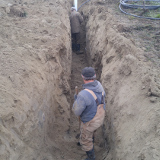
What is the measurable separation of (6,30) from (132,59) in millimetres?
2916

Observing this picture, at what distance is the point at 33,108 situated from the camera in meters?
2.67

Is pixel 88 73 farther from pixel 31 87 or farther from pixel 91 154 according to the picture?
pixel 91 154

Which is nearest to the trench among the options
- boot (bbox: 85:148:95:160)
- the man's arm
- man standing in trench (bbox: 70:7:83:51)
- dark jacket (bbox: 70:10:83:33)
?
boot (bbox: 85:148:95:160)

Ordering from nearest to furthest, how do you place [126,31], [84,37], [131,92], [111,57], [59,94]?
[131,92] → [59,94] → [111,57] → [126,31] → [84,37]

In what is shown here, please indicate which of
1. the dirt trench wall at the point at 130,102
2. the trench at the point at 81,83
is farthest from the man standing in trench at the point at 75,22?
the dirt trench wall at the point at 130,102

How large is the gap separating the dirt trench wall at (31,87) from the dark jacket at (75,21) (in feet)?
9.61

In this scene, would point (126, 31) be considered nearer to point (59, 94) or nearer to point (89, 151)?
point (59, 94)

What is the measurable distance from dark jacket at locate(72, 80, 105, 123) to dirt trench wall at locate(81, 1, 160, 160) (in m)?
0.50

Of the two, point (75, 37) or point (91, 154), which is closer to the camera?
point (91, 154)

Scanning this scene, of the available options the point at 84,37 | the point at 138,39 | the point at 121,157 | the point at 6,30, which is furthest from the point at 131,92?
the point at 84,37

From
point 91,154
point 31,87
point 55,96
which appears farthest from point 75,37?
point 91,154

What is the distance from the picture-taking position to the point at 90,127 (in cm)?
300

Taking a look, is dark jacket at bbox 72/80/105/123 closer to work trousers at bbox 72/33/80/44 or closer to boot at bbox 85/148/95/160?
boot at bbox 85/148/95/160

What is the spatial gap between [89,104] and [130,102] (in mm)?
736
